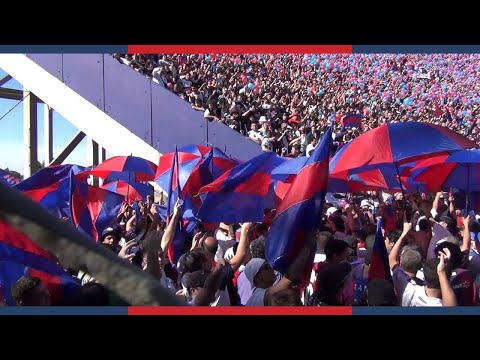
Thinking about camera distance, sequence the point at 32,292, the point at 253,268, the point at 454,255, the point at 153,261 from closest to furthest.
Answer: the point at 32,292 → the point at 153,261 → the point at 454,255 → the point at 253,268

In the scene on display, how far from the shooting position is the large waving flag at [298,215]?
3.76 meters

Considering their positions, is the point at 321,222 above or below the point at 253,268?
above

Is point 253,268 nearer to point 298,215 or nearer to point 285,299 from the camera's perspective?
point 298,215

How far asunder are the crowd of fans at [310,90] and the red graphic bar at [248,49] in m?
6.50

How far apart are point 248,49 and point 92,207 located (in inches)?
197

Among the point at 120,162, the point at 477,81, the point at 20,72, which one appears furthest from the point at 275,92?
the point at 477,81

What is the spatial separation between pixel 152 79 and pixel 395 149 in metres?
8.46

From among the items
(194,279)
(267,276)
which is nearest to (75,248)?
(194,279)

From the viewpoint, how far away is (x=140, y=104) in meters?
14.7

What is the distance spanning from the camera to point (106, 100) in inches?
595

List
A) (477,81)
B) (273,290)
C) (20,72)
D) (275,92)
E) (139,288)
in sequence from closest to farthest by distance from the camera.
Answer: (139,288) < (273,290) < (20,72) < (275,92) < (477,81)

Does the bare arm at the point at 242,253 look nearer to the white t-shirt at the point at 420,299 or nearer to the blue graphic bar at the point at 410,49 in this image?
the white t-shirt at the point at 420,299

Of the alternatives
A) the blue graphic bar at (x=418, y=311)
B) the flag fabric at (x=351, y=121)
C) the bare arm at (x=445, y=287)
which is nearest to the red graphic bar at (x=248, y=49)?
the bare arm at (x=445, y=287)
